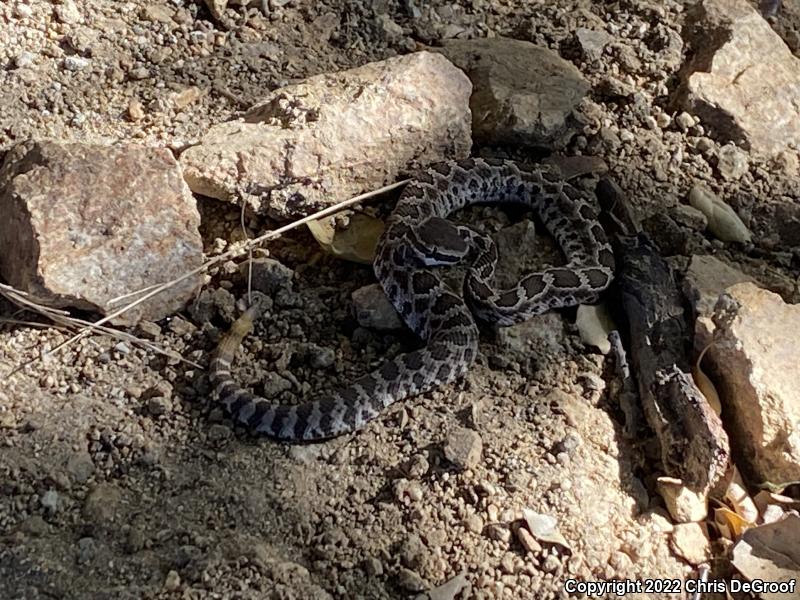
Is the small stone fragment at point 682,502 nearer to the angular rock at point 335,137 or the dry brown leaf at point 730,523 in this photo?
the dry brown leaf at point 730,523

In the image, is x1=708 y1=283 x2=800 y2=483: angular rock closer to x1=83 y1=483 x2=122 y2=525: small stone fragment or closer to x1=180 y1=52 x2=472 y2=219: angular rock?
x1=180 y1=52 x2=472 y2=219: angular rock

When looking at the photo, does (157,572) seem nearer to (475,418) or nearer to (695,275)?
(475,418)

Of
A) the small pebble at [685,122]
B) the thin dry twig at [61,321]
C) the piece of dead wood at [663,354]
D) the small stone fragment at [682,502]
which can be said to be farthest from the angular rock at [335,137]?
the small stone fragment at [682,502]

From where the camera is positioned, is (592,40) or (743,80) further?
(592,40)

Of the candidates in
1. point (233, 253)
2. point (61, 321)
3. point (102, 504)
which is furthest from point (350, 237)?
point (102, 504)

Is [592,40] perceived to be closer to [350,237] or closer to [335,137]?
[335,137]

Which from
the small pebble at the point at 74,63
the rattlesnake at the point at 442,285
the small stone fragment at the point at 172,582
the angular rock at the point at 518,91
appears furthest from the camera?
the angular rock at the point at 518,91

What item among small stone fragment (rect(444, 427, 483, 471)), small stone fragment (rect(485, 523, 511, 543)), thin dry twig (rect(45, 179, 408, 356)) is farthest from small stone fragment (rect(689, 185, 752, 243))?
small stone fragment (rect(485, 523, 511, 543))
